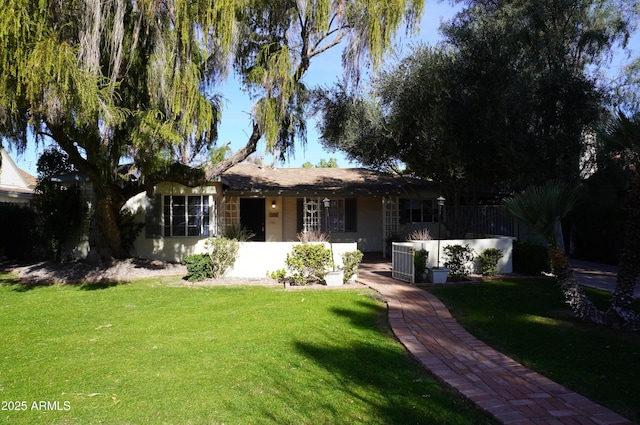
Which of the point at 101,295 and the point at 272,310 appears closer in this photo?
the point at 272,310

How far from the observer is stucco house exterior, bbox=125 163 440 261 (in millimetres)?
14719

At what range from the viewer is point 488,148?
1195cm

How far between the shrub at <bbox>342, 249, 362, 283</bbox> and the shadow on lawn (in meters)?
4.36

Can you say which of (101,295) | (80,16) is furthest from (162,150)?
(101,295)

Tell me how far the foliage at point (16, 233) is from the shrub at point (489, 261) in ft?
49.9

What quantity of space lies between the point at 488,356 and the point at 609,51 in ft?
49.3

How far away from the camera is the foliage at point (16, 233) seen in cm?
1600

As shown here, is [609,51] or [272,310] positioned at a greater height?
[609,51]

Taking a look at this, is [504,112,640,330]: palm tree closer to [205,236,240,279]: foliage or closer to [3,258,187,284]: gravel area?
[205,236,240,279]: foliage

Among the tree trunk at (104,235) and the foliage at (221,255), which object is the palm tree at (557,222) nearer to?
the foliage at (221,255)

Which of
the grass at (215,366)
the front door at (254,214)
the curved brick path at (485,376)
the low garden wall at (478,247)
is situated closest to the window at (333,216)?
the front door at (254,214)

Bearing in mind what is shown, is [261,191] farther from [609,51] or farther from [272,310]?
[609,51]

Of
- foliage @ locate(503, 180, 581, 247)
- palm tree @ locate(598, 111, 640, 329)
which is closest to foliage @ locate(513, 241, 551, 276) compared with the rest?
foliage @ locate(503, 180, 581, 247)

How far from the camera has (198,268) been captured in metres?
11.2
